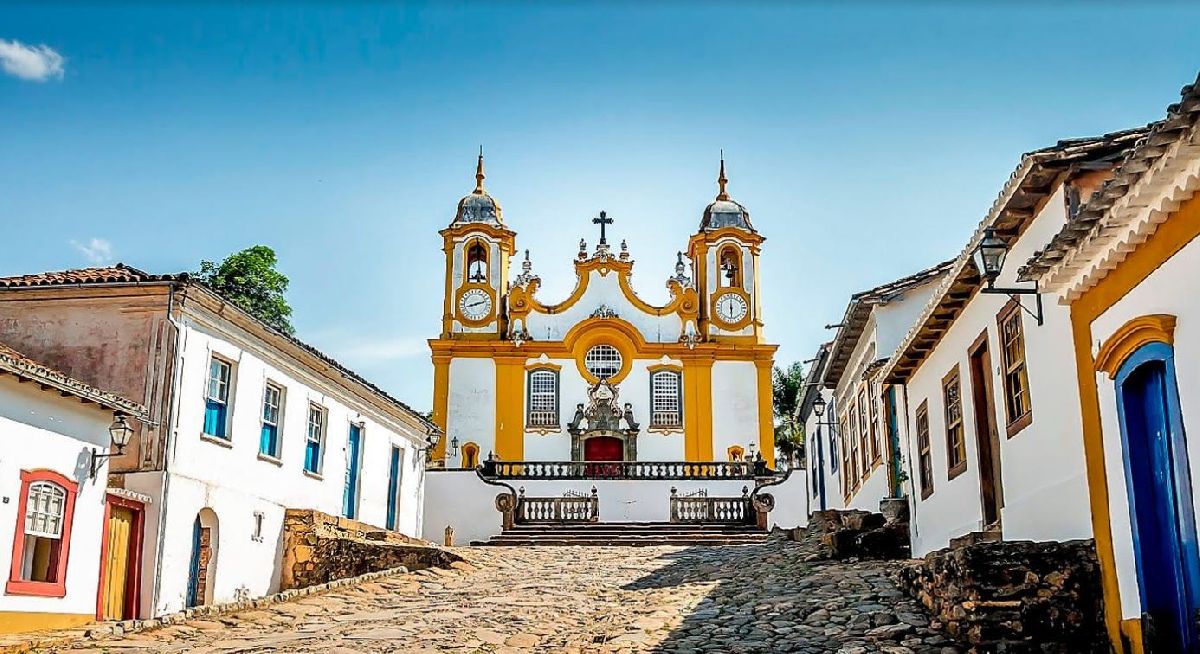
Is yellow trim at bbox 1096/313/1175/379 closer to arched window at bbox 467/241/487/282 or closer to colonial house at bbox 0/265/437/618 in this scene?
colonial house at bbox 0/265/437/618

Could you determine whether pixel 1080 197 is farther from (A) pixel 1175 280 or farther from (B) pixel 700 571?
(B) pixel 700 571

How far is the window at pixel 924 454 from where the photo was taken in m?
15.5

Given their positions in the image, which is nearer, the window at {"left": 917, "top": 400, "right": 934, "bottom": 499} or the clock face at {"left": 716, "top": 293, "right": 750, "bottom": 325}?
the window at {"left": 917, "top": 400, "right": 934, "bottom": 499}

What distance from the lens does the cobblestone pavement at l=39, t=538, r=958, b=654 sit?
36.8 ft

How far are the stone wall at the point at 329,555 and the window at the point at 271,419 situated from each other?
1200 millimetres

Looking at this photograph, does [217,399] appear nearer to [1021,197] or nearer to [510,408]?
[1021,197]

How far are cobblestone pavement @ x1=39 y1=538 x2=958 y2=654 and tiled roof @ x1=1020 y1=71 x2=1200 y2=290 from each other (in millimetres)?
3188

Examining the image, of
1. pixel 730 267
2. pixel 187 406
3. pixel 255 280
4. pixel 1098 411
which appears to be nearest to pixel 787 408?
pixel 730 267

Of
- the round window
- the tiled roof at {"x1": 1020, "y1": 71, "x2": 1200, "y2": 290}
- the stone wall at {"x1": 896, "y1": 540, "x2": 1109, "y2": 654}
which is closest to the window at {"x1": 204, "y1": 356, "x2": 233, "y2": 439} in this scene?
the stone wall at {"x1": 896, "y1": 540, "x2": 1109, "y2": 654}

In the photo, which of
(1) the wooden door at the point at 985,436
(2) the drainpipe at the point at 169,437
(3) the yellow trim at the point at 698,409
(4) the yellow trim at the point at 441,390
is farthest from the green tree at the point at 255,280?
(1) the wooden door at the point at 985,436

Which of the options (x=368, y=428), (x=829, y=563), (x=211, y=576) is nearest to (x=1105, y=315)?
(x=829, y=563)

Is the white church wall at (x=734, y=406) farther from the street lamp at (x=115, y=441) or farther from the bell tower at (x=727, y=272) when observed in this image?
the street lamp at (x=115, y=441)

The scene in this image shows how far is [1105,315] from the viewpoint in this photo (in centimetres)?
871

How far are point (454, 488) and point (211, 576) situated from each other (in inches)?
557
